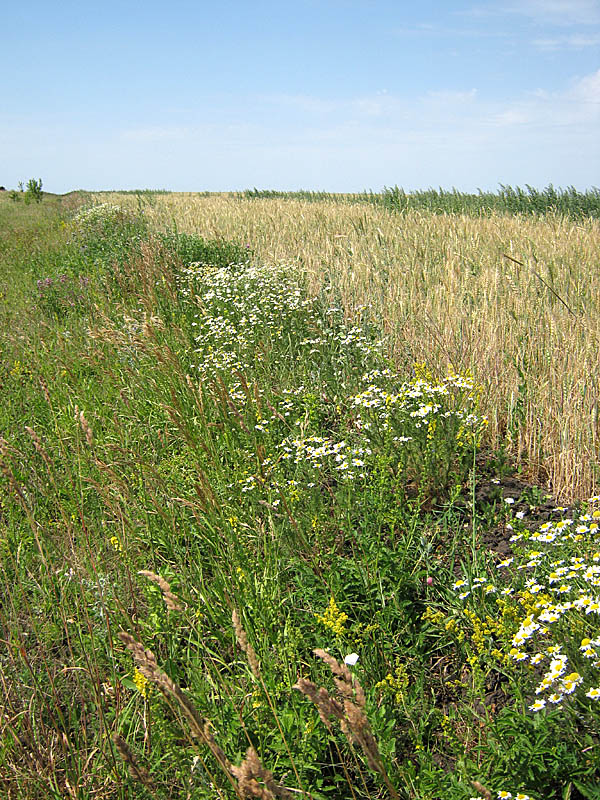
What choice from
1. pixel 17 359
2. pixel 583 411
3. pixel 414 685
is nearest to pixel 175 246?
pixel 17 359

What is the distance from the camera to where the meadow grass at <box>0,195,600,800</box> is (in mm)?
1717

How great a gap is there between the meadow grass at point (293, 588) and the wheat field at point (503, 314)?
75mm

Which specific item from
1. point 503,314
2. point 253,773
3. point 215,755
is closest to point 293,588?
point 215,755

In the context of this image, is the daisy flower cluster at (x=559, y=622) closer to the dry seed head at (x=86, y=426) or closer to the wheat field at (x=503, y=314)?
the wheat field at (x=503, y=314)

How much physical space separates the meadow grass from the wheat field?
8 centimetres

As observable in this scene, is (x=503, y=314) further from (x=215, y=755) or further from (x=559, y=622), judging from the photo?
(x=215, y=755)

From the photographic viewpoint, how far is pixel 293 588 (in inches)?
104

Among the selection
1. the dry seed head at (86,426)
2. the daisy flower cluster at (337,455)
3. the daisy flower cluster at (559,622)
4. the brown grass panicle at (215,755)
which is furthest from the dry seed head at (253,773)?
the daisy flower cluster at (337,455)

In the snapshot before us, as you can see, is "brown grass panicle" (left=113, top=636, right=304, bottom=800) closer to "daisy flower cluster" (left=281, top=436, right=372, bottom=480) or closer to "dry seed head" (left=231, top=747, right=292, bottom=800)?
"dry seed head" (left=231, top=747, right=292, bottom=800)

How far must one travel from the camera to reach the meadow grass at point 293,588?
1.72 m

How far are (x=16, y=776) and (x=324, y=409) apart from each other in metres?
2.80

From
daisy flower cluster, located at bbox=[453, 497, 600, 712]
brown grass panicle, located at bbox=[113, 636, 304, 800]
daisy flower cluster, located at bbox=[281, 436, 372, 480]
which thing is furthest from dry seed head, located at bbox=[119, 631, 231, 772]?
daisy flower cluster, located at bbox=[281, 436, 372, 480]

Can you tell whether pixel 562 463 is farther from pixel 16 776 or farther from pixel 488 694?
pixel 16 776

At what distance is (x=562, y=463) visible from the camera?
3191mm
